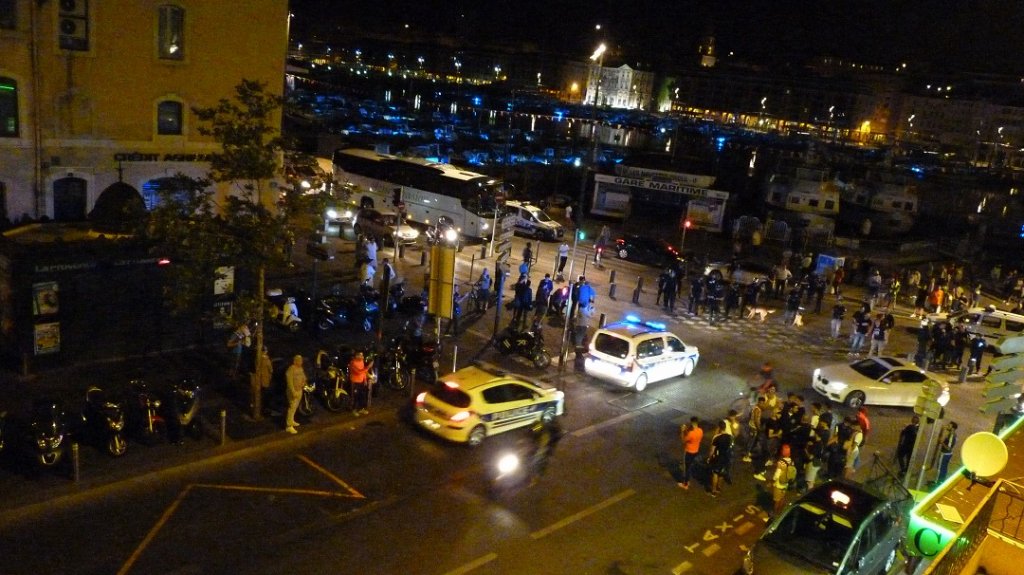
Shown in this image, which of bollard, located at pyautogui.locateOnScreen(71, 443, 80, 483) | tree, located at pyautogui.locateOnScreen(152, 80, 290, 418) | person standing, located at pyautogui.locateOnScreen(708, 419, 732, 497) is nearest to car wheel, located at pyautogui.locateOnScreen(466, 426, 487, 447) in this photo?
person standing, located at pyautogui.locateOnScreen(708, 419, 732, 497)

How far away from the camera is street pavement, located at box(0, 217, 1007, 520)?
1243 centimetres

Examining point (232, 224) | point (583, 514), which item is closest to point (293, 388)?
point (232, 224)

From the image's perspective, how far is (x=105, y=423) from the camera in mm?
12711

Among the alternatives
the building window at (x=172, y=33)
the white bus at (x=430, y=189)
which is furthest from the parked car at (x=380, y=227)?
the building window at (x=172, y=33)

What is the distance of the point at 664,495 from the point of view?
14.1 m

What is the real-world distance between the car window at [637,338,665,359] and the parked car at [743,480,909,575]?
7.60 meters

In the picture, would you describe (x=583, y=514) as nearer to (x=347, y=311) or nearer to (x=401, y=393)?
(x=401, y=393)

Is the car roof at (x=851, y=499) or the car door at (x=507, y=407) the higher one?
the car roof at (x=851, y=499)

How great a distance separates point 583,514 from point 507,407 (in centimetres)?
310

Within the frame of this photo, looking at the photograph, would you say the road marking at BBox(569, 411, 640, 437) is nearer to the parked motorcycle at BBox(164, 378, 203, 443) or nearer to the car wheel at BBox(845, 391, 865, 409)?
the car wheel at BBox(845, 391, 865, 409)

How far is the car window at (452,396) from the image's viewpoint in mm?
14789

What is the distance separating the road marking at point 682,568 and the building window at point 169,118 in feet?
66.9

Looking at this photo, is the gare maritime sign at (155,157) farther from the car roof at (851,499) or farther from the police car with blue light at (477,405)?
the car roof at (851,499)

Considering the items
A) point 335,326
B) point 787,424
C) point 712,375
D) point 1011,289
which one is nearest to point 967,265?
point 1011,289
